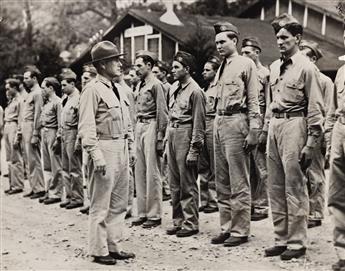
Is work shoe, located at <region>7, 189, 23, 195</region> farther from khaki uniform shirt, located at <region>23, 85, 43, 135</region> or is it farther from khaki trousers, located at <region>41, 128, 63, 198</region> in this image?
khaki uniform shirt, located at <region>23, 85, 43, 135</region>

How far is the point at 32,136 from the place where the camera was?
11648 mm

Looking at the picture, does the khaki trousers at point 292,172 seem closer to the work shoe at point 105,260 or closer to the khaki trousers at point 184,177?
the khaki trousers at point 184,177

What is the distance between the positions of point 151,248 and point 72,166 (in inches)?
140

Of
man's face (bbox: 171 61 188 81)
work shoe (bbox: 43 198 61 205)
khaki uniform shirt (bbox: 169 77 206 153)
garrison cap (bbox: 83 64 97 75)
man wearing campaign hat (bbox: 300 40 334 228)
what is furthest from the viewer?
work shoe (bbox: 43 198 61 205)

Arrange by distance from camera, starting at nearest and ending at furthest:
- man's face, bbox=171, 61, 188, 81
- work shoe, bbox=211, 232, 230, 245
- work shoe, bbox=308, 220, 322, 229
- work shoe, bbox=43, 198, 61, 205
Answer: work shoe, bbox=211, 232, 230, 245 → man's face, bbox=171, 61, 188, 81 → work shoe, bbox=308, 220, 322, 229 → work shoe, bbox=43, 198, 61, 205

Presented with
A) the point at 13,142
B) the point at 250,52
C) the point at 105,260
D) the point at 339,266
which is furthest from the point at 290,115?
the point at 13,142

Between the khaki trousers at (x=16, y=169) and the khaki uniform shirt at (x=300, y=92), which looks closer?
the khaki uniform shirt at (x=300, y=92)

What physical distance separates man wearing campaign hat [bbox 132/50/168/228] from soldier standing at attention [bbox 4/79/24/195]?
434 cm

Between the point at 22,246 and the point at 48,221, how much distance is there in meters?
1.70

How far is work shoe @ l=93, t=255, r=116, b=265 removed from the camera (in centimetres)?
665

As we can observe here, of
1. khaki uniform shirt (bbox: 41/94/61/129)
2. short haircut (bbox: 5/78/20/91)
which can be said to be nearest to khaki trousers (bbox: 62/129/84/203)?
khaki uniform shirt (bbox: 41/94/61/129)

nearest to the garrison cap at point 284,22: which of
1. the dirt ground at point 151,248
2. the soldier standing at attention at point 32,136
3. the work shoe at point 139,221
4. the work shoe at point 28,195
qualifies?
the dirt ground at point 151,248

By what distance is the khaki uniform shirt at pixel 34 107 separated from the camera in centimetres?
1138

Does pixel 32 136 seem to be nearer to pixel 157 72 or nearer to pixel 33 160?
pixel 33 160
